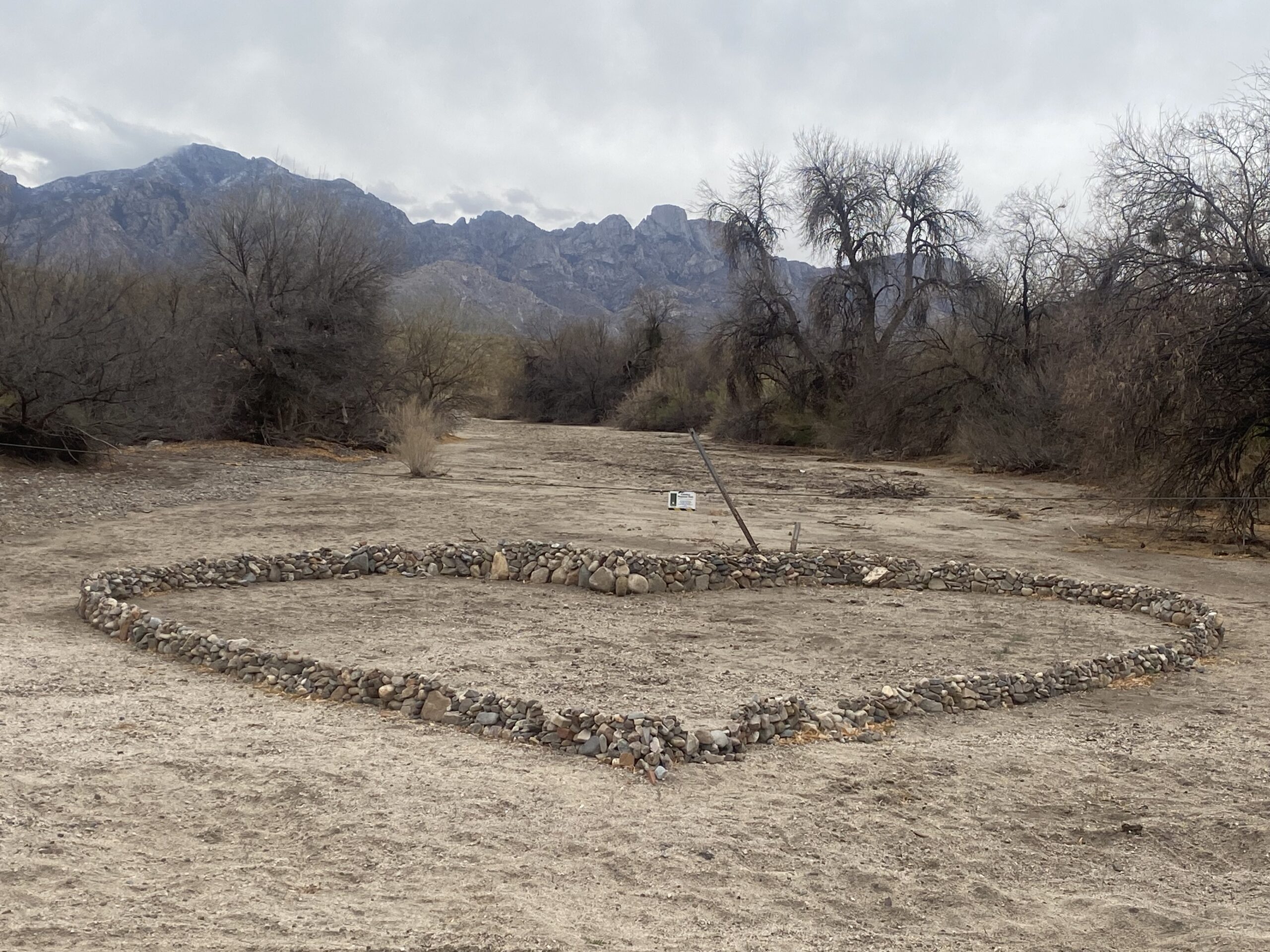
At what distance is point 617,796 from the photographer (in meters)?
4.57

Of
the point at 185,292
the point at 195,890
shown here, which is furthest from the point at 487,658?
the point at 185,292

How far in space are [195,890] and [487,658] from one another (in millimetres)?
3424

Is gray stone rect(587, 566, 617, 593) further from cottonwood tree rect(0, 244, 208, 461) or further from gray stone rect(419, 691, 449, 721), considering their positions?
cottonwood tree rect(0, 244, 208, 461)

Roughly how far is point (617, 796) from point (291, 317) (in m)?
24.7

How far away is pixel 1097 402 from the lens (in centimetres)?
1262


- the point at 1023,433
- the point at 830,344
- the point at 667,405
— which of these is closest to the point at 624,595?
the point at 1023,433

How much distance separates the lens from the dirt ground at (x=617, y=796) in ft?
11.3

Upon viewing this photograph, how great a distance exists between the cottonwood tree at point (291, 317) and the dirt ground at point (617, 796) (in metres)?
17.7

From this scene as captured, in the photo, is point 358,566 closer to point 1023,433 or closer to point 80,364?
point 80,364

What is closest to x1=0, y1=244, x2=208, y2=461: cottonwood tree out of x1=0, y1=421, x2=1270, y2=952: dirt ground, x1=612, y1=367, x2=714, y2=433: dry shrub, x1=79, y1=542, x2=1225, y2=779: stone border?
x1=0, y1=421, x2=1270, y2=952: dirt ground

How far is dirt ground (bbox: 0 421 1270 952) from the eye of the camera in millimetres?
3438

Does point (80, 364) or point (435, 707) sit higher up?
point (80, 364)

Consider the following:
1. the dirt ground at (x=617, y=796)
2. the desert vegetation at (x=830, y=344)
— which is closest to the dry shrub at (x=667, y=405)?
Answer: the desert vegetation at (x=830, y=344)

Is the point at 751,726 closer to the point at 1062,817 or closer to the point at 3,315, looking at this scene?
the point at 1062,817
